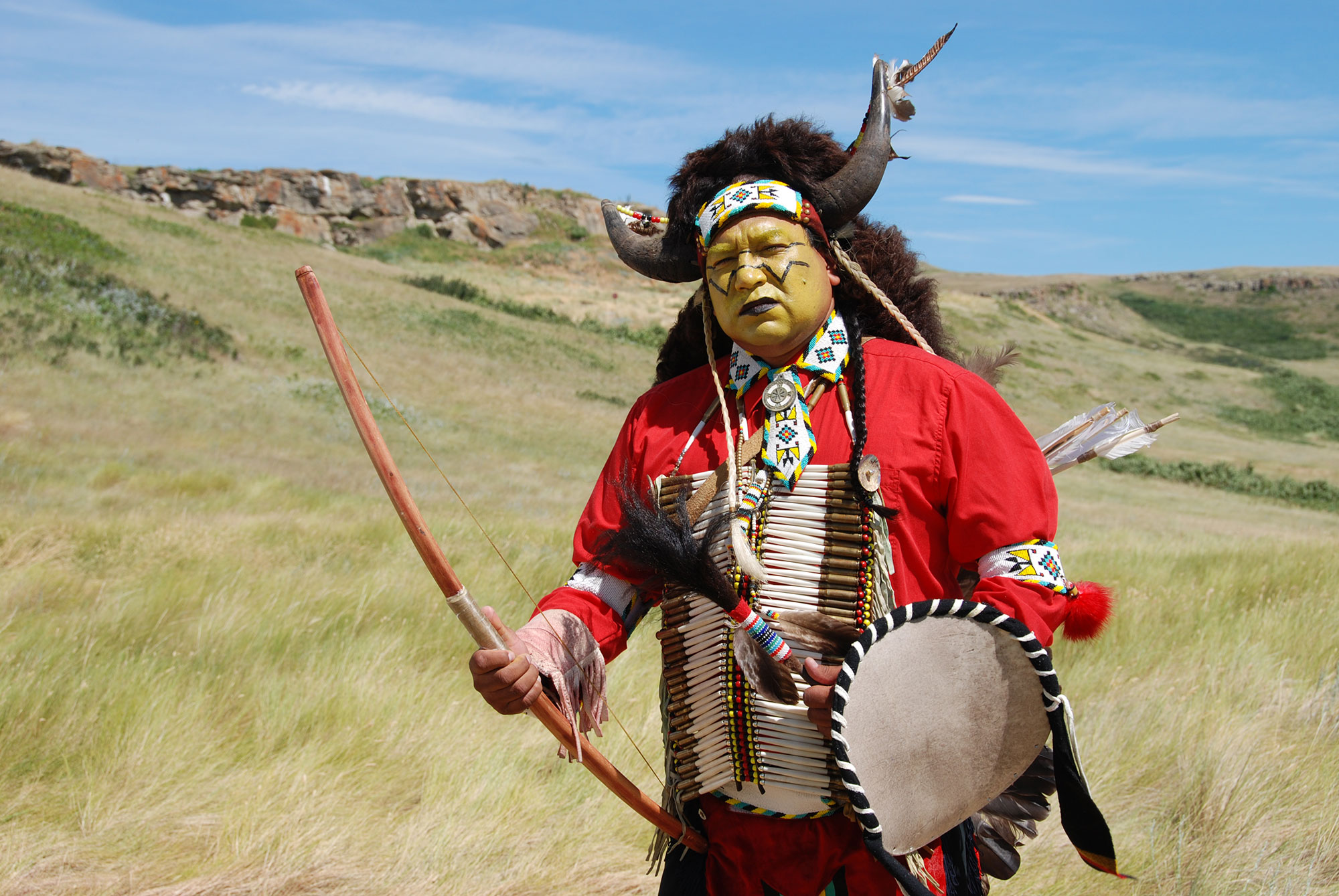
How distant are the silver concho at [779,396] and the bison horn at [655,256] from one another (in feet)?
1.51

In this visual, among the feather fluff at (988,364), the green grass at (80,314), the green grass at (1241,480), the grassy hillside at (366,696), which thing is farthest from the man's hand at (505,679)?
the green grass at (1241,480)

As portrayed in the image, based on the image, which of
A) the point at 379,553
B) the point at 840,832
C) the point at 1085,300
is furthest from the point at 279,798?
the point at 1085,300

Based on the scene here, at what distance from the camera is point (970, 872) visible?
231 cm

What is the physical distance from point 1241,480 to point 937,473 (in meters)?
28.6

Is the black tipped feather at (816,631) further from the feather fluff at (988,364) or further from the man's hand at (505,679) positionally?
the feather fluff at (988,364)

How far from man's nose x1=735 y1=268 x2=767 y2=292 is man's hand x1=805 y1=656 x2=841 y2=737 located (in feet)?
2.79

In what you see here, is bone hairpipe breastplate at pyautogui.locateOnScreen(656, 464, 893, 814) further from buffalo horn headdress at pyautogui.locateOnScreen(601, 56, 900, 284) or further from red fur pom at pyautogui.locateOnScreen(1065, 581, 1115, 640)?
buffalo horn headdress at pyautogui.locateOnScreen(601, 56, 900, 284)

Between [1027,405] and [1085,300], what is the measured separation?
202 ft

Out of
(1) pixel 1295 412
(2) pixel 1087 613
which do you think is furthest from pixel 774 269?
(1) pixel 1295 412

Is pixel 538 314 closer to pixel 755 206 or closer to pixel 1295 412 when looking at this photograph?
pixel 1295 412

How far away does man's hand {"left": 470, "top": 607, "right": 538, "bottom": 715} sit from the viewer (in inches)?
82.3

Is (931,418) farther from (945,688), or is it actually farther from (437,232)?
(437,232)

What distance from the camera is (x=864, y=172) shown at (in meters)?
2.43

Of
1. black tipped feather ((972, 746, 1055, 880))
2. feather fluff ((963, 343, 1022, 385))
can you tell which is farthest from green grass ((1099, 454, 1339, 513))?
black tipped feather ((972, 746, 1055, 880))
